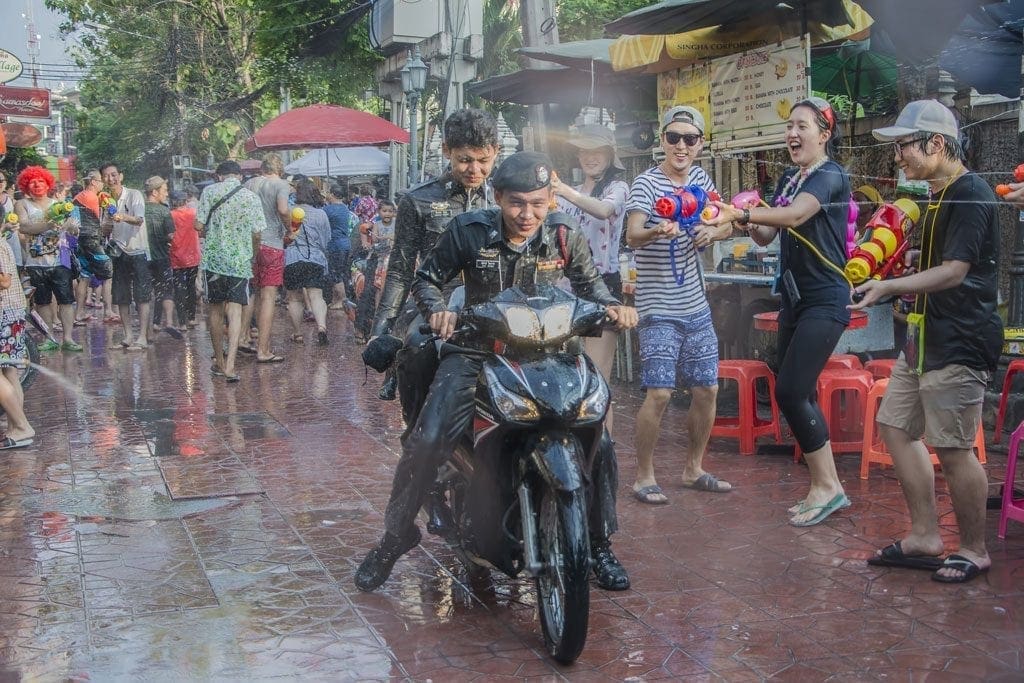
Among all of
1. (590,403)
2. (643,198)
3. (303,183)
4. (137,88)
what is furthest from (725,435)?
(137,88)

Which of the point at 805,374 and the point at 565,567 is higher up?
the point at 805,374

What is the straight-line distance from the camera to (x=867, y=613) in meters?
4.54

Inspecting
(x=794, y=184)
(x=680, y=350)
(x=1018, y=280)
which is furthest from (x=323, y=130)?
(x=794, y=184)

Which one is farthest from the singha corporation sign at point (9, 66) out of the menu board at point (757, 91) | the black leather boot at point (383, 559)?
the black leather boot at point (383, 559)

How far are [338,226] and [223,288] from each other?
18.6 feet

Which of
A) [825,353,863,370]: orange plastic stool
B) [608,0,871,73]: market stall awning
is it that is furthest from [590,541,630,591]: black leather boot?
[608,0,871,73]: market stall awning

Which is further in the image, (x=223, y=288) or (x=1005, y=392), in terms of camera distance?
(x=223, y=288)

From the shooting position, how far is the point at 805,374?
18.7 ft

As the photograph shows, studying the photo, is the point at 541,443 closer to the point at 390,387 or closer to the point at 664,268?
the point at 390,387

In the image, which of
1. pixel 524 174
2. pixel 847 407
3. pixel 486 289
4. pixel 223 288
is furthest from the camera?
pixel 223 288

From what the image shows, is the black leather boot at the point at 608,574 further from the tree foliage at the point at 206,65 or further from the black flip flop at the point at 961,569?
the tree foliage at the point at 206,65

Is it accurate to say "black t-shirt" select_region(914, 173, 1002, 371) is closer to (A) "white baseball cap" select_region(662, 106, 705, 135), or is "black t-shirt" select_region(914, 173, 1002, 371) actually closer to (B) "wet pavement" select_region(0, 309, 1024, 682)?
(B) "wet pavement" select_region(0, 309, 1024, 682)

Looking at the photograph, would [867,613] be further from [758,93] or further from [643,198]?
[758,93]

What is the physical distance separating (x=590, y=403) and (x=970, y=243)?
1.85 m
